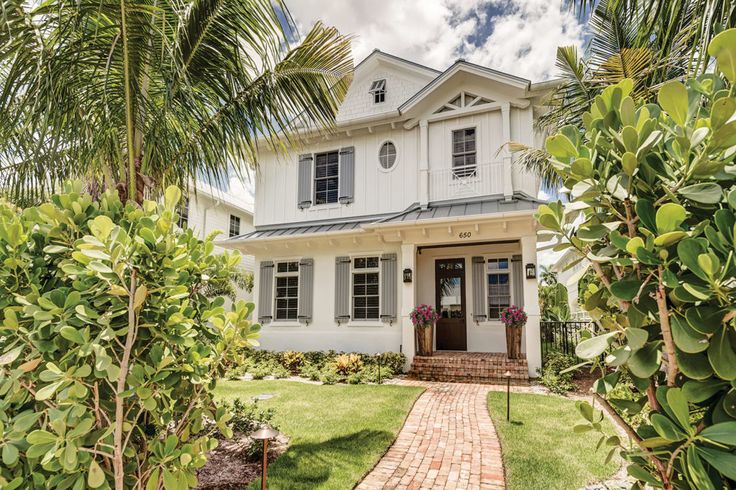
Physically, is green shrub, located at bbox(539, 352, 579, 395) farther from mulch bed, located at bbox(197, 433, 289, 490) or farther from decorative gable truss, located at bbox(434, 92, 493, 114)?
decorative gable truss, located at bbox(434, 92, 493, 114)

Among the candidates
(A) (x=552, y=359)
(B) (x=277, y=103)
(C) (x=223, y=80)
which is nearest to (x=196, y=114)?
(C) (x=223, y=80)

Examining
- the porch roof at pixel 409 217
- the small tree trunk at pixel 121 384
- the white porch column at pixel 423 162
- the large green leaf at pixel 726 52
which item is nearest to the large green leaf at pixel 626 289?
the large green leaf at pixel 726 52

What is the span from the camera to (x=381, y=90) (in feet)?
43.2

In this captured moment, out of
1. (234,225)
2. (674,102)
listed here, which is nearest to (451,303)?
(674,102)

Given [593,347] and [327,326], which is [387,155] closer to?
[327,326]

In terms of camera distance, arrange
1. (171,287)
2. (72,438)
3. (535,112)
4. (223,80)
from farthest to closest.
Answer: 1. (535,112)
2. (223,80)
3. (171,287)
4. (72,438)

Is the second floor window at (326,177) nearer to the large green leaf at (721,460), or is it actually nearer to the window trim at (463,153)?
the window trim at (463,153)

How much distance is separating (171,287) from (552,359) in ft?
31.2

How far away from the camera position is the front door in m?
11.3

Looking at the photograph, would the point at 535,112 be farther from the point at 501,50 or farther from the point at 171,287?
the point at 171,287

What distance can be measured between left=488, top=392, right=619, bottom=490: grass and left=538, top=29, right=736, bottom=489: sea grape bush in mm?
3499

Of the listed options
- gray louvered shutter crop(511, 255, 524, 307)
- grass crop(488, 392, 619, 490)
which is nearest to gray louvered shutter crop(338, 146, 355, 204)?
gray louvered shutter crop(511, 255, 524, 307)

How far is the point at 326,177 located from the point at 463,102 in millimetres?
4779

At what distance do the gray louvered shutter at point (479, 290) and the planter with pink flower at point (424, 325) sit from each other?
1.85 metres
